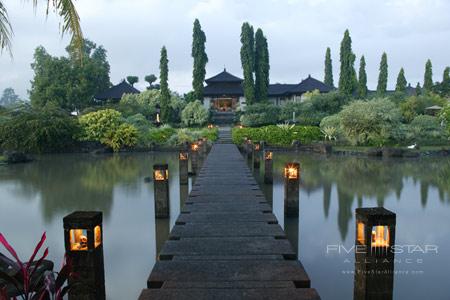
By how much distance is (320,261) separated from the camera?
253 inches

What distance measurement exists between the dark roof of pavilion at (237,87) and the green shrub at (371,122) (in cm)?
1545

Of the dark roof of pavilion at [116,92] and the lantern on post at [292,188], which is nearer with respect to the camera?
the lantern on post at [292,188]

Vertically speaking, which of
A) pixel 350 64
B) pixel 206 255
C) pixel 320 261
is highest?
pixel 350 64

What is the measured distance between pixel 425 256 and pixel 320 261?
2.18m

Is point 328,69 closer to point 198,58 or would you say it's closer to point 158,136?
point 198,58

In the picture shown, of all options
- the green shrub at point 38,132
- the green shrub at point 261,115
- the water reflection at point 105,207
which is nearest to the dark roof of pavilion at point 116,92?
the green shrub at point 38,132

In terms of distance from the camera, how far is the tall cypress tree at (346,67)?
35.8 m

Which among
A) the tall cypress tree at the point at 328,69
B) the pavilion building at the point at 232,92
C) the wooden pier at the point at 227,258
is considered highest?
the tall cypress tree at the point at 328,69

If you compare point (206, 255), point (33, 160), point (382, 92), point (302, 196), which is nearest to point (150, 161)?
point (33, 160)

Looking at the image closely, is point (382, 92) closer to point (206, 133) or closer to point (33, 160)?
point (206, 133)

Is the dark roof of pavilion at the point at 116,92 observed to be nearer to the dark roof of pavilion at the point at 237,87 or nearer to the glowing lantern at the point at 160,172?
the dark roof of pavilion at the point at 237,87

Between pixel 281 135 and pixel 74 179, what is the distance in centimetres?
1770

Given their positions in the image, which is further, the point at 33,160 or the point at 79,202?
the point at 33,160

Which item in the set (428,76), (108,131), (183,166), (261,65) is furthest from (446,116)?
(428,76)
